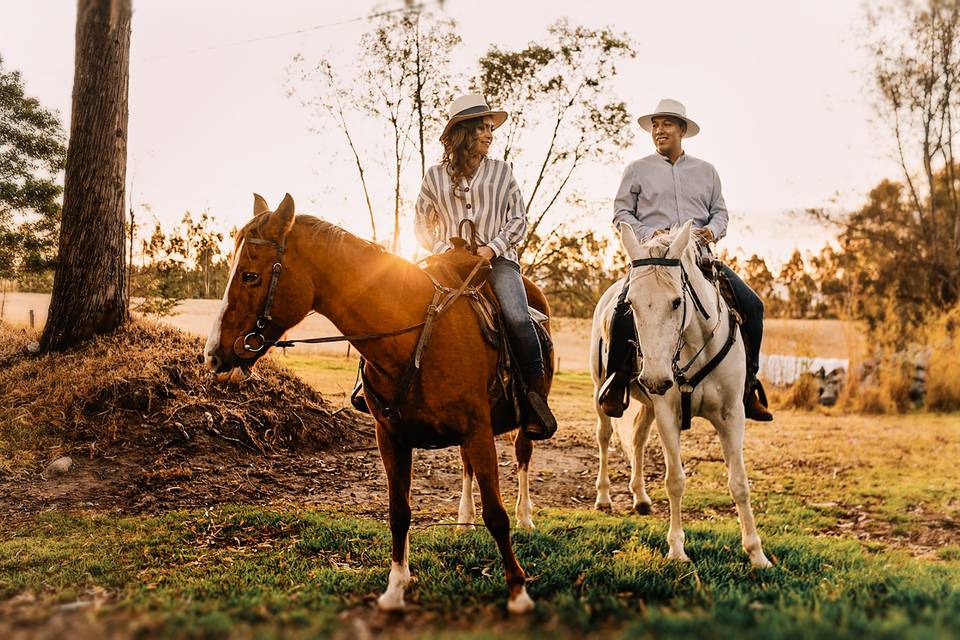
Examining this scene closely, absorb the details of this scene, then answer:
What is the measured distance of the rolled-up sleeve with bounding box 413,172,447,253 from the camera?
17.7 feet

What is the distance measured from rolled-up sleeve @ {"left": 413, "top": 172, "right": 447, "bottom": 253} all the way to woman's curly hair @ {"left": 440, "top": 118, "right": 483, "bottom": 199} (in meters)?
0.23

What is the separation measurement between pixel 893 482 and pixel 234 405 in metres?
10.1

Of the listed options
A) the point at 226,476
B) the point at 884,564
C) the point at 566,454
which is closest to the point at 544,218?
the point at 566,454

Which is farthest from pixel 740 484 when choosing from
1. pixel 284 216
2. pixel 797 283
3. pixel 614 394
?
pixel 797 283

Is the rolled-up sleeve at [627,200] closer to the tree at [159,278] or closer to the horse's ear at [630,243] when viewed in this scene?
the horse's ear at [630,243]

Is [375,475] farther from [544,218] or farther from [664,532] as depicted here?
[544,218]

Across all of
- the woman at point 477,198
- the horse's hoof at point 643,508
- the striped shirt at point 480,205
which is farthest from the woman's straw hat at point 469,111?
the horse's hoof at point 643,508

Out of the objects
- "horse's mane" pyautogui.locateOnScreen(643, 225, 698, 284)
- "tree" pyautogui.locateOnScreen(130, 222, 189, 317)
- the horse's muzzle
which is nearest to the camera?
the horse's muzzle

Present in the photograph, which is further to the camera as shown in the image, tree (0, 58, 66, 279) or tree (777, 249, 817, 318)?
tree (777, 249, 817, 318)

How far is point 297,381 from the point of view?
11.3m

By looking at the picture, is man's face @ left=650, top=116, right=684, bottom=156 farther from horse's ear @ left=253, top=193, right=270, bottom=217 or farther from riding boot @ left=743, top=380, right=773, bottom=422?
horse's ear @ left=253, top=193, right=270, bottom=217

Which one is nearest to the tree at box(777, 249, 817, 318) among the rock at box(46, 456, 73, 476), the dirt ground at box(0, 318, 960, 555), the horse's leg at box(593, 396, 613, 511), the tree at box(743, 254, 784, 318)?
the tree at box(743, 254, 784, 318)

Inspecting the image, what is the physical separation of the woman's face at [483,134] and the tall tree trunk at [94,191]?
24.4ft

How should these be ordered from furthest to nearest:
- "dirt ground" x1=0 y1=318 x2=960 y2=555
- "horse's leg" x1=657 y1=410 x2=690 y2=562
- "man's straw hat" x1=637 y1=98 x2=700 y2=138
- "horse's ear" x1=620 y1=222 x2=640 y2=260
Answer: "dirt ground" x1=0 y1=318 x2=960 y2=555 < "man's straw hat" x1=637 y1=98 x2=700 y2=138 < "horse's leg" x1=657 y1=410 x2=690 y2=562 < "horse's ear" x1=620 y1=222 x2=640 y2=260
